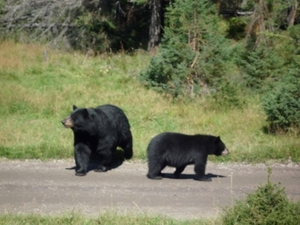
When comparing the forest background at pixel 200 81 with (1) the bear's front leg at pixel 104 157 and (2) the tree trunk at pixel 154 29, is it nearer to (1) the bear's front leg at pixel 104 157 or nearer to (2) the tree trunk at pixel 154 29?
(2) the tree trunk at pixel 154 29

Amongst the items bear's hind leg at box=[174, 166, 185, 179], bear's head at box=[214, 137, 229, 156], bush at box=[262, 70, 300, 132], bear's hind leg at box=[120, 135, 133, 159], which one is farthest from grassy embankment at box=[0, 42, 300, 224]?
bear's hind leg at box=[174, 166, 185, 179]

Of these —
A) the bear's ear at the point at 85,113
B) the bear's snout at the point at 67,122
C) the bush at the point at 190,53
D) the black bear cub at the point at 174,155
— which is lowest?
the black bear cub at the point at 174,155

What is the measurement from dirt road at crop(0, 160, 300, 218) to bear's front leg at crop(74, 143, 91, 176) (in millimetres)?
171

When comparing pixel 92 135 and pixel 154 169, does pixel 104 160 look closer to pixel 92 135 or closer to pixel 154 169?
pixel 92 135

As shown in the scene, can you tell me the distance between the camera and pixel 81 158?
35.2 ft

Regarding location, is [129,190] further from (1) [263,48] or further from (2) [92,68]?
(2) [92,68]

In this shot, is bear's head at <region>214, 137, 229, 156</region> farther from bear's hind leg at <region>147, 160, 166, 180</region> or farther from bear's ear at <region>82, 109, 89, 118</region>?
bear's ear at <region>82, 109, 89, 118</region>

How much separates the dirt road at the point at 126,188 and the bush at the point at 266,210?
125 centimetres

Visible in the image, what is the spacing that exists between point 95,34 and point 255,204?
72.8ft

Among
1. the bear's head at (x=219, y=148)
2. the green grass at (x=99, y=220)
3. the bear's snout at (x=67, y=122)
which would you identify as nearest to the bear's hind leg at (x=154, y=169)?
the bear's head at (x=219, y=148)

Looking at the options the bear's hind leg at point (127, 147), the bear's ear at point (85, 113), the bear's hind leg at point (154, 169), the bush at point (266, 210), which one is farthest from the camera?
the bear's hind leg at point (127, 147)

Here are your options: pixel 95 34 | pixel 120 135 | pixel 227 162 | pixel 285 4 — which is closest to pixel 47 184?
pixel 120 135

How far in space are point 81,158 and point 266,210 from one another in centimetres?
444

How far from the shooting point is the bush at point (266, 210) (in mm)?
6969
